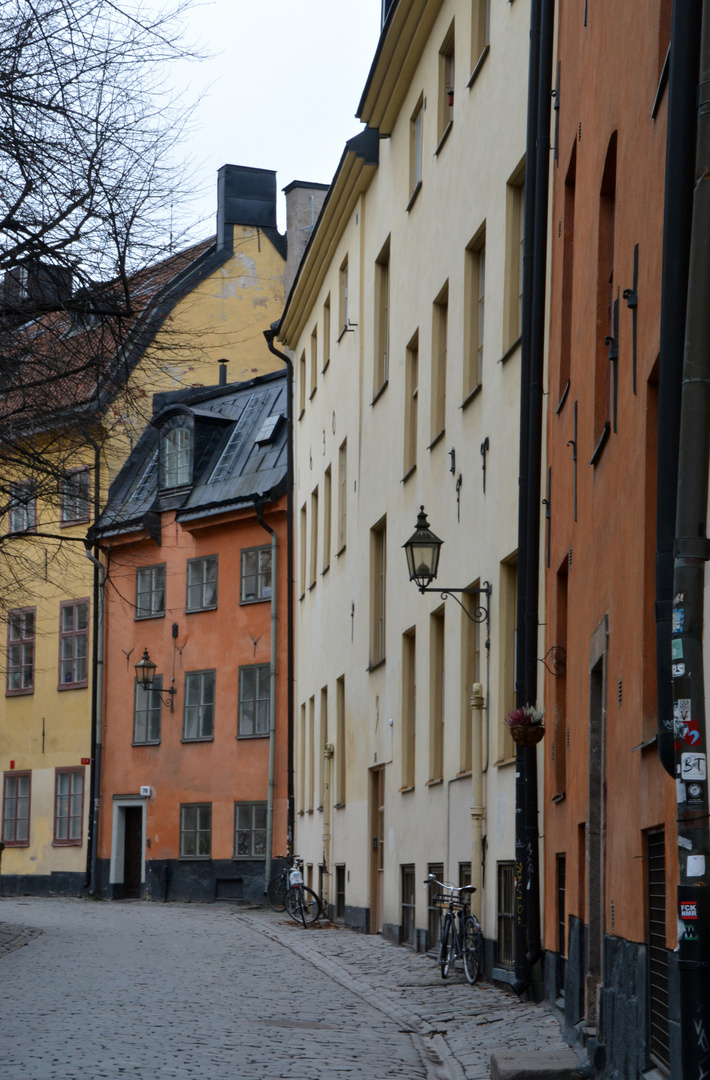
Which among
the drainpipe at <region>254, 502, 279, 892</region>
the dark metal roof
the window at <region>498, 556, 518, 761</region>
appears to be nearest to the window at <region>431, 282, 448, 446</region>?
the window at <region>498, 556, 518, 761</region>

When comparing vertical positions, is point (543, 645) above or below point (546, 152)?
below

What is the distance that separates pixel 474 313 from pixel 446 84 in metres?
3.73

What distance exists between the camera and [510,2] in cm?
1518

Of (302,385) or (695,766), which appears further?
(302,385)

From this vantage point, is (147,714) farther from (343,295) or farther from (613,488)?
(613,488)

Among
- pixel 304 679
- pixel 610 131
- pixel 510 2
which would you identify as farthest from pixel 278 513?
pixel 610 131

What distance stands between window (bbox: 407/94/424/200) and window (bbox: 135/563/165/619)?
16.4 m

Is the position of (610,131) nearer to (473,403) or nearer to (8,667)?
(473,403)

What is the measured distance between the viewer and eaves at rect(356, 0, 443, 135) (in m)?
19.3

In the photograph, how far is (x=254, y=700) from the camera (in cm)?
3288

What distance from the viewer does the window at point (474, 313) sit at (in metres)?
16.6

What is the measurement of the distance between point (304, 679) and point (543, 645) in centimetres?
1743

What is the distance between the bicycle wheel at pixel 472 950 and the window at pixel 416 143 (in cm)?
979

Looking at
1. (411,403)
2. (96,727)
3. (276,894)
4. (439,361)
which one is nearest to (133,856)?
(96,727)
